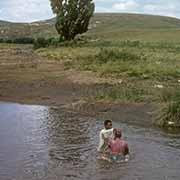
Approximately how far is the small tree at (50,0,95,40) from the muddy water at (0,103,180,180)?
42907 millimetres

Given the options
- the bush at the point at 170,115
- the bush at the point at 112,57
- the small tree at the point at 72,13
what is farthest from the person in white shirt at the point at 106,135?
the small tree at the point at 72,13

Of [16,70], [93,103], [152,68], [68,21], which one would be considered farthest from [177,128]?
[68,21]

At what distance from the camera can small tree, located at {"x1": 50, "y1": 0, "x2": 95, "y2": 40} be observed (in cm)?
6262

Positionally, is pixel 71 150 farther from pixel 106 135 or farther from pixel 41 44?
pixel 41 44

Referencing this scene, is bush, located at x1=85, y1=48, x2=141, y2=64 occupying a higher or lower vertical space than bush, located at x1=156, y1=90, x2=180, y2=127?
lower

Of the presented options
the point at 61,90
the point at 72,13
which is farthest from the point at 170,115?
the point at 72,13

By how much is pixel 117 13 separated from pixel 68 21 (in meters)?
120

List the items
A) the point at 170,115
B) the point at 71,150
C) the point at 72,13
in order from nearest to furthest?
the point at 71,150
the point at 170,115
the point at 72,13

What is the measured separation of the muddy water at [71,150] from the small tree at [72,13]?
42907 millimetres

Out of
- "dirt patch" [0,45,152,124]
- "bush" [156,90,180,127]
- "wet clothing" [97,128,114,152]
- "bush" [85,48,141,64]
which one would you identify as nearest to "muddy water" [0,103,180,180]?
"wet clothing" [97,128,114,152]

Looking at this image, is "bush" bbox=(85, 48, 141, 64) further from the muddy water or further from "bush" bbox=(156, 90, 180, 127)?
"bush" bbox=(156, 90, 180, 127)

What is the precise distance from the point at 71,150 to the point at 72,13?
4857 centimetres

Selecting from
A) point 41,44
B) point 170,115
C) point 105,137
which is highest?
point 105,137

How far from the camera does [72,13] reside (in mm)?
62344
